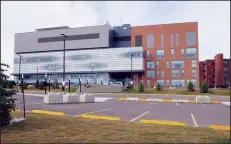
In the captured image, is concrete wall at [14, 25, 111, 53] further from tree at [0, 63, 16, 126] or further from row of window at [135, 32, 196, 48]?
tree at [0, 63, 16, 126]

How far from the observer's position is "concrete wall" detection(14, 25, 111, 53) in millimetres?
89688

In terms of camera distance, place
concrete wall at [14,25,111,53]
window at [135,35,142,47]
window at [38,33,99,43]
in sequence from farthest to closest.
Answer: window at [38,33,99,43], concrete wall at [14,25,111,53], window at [135,35,142,47]

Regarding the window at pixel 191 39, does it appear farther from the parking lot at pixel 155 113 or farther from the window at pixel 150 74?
the parking lot at pixel 155 113

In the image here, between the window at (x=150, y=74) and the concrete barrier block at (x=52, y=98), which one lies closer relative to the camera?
the concrete barrier block at (x=52, y=98)

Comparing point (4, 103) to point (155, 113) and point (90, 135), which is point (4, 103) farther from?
point (155, 113)

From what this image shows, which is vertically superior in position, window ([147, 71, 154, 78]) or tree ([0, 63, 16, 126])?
window ([147, 71, 154, 78])

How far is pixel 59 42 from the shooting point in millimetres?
95938

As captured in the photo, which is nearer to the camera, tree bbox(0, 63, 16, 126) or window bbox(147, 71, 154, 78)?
tree bbox(0, 63, 16, 126)

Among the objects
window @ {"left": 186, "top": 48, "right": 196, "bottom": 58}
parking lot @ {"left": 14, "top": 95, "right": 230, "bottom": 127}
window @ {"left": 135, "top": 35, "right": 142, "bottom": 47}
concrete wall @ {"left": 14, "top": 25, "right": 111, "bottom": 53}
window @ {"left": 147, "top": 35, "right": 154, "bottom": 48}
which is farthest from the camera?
concrete wall @ {"left": 14, "top": 25, "right": 111, "bottom": 53}

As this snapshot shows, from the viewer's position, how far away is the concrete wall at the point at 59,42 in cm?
8969

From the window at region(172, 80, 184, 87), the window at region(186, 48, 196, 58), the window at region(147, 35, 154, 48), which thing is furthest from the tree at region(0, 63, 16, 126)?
the window at region(147, 35, 154, 48)

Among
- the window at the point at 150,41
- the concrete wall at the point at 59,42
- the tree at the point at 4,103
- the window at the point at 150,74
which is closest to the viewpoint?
the tree at the point at 4,103

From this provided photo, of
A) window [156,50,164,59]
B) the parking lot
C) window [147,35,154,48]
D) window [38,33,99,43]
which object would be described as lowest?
the parking lot

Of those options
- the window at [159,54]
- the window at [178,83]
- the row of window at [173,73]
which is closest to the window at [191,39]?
the window at [159,54]
